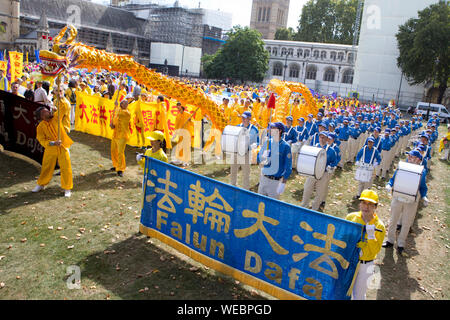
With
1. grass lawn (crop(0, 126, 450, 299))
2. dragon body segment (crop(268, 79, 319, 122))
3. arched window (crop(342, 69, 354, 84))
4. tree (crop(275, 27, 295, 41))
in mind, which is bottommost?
grass lawn (crop(0, 126, 450, 299))

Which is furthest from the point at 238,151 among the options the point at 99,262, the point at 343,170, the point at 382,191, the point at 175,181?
the point at 343,170

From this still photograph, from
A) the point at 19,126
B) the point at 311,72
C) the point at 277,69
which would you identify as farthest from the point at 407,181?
the point at 277,69

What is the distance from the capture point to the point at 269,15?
4117 inches

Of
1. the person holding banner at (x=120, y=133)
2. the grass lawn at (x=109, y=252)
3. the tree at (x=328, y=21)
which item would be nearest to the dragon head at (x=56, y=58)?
the person holding banner at (x=120, y=133)

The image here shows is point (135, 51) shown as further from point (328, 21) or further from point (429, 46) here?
point (429, 46)

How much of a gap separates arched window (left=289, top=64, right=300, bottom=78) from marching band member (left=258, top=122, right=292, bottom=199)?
6768cm

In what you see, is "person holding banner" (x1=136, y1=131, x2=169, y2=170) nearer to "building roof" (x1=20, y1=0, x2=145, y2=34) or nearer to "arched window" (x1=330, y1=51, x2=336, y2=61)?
"arched window" (x1=330, y1=51, x2=336, y2=61)

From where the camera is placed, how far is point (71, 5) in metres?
68.6

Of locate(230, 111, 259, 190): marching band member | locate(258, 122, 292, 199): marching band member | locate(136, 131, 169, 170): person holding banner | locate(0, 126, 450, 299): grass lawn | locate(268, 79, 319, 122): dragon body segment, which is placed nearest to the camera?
locate(0, 126, 450, 299): grass lawn

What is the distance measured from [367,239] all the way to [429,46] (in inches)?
1820

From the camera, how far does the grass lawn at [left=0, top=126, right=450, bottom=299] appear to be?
4879 mm

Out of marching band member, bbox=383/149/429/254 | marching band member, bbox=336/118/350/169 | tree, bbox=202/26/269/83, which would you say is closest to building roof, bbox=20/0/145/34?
tree, bbox=202/26/269/83

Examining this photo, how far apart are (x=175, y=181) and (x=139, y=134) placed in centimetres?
721

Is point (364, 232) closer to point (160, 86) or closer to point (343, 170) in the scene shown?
point (160, 86)
